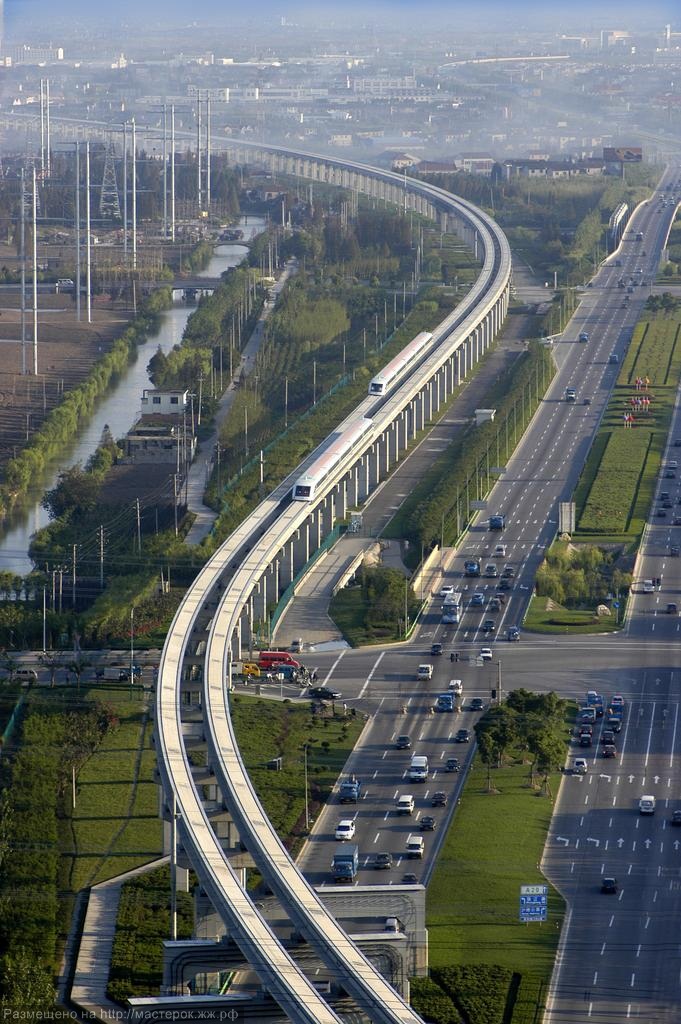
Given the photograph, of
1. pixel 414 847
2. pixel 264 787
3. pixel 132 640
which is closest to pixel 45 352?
pixel 132 640

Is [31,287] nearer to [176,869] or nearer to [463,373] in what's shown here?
[463,373]

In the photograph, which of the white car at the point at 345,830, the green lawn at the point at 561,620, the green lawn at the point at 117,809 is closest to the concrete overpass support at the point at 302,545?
the green lawn at the point at 561,620

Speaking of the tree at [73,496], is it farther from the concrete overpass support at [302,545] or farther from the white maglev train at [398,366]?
the white maglev train at [398,366]

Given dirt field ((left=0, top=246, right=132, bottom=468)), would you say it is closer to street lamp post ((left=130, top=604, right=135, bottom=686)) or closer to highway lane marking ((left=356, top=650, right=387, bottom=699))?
street lamp post ((left=130, top=604, right=135, bottom=686))

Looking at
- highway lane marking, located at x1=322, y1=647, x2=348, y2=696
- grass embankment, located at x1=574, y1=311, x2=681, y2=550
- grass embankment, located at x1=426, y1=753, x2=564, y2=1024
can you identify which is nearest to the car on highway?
grass embankment, located at x1=426, y1=753, x2=564, y2=1024

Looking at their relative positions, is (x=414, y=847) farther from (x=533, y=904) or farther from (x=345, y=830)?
(x=533, y=904)
